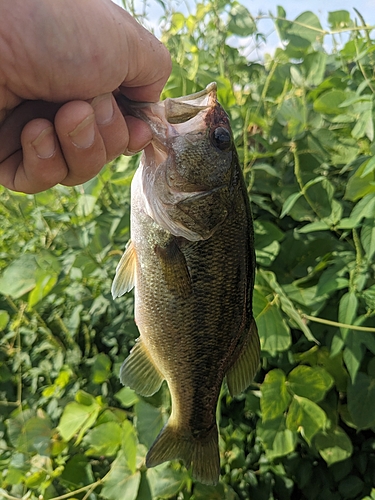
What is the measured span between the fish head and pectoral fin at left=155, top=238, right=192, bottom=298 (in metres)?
0.05

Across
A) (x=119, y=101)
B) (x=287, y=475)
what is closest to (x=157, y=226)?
(x=119, y=101)

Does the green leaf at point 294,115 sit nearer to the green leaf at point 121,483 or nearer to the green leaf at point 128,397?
the green leaf at point 128,397

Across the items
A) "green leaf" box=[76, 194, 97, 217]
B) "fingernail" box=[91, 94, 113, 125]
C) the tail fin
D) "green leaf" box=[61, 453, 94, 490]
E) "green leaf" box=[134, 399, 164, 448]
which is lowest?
"green leaf" box=[61, 453, 94, 490]

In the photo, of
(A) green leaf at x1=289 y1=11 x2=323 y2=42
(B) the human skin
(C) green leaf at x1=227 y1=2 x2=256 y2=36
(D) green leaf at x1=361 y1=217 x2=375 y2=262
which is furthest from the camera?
(C) green leaf at x1=227 y1=2 x2=256 y2=36

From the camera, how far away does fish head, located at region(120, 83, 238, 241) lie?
1.15 meters

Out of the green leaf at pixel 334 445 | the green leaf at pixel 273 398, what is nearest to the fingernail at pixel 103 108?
the green leaf at pixel 273 398

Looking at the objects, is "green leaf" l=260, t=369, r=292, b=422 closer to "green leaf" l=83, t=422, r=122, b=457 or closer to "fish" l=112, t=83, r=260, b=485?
"fish" l=112, t=83, r=260, b=485

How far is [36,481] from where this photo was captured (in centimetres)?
195

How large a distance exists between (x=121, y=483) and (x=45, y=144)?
4.56 ft

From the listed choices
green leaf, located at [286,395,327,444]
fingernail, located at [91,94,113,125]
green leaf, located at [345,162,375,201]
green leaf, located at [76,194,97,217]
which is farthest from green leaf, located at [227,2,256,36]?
green leaf, located at [286,395,327,444]

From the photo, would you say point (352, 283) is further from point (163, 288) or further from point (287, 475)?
point (287, 475)

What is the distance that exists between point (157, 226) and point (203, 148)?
0.85ft

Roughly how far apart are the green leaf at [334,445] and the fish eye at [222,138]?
135 cm

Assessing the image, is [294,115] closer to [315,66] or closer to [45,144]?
[315,66]
